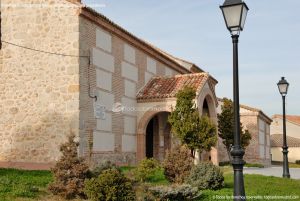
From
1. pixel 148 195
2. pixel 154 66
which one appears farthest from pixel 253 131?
pixel 148 195

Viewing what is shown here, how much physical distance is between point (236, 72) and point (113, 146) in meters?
10.9

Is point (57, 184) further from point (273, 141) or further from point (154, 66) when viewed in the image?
point (273, 141)

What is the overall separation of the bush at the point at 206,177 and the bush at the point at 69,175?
3.39 meters

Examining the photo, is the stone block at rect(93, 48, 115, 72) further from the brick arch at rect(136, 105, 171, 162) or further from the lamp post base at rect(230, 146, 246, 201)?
the lamp post base at rect(230, 146, 246, 201)

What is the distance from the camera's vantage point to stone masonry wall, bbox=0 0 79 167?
1527 centimetres

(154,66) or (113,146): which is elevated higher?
(154,66)

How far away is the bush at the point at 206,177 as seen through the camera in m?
12.4

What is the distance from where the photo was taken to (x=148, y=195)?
10648 mm

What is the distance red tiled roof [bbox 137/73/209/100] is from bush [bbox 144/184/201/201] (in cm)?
843

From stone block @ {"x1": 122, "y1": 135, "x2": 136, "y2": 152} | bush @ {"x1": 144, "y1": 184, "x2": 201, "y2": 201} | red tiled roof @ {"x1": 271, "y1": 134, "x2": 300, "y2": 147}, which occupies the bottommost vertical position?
bush @ {"x1": 144, "y1": 184, "x2": 201, "y2": 201}

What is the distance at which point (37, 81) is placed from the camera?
15750 mm

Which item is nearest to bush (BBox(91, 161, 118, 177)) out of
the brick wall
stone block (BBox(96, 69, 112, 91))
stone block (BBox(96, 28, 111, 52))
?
the brick wall

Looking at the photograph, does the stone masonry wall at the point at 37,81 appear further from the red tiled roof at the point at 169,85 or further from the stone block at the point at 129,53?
the red tiled roof at the point at 169,85

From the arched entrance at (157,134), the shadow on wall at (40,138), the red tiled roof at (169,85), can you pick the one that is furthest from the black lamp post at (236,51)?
the arched entrance at (157,134)
